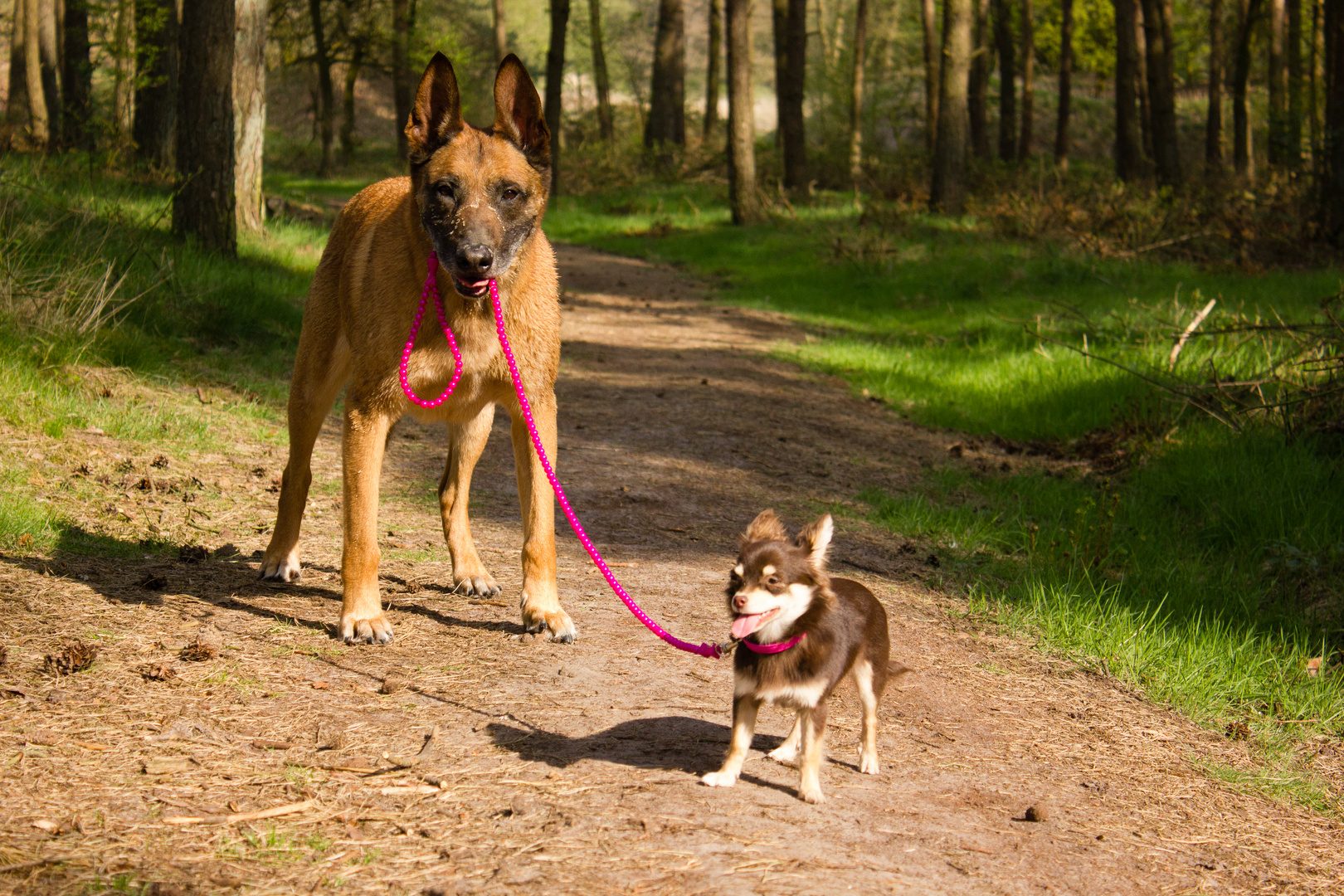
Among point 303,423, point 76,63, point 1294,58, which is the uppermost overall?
point 1294,58

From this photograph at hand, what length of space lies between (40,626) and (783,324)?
37.2 feet

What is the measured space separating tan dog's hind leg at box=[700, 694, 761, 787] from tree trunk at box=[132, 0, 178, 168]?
50.7 feet

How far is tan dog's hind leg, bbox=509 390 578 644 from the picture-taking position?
4.55 metres

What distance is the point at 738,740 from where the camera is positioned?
3254 millimetres

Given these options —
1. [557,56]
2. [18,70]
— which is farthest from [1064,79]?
[18,70]

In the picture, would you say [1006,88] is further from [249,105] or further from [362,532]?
[362,532]

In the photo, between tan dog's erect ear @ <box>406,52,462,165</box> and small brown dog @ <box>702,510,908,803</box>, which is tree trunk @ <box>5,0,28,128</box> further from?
small brown dog @ <box>702,510,908,803</box>

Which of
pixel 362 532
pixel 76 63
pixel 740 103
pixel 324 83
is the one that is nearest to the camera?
pixel 362 532

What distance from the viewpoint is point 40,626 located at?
4082 mm

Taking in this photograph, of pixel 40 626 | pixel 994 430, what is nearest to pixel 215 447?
pixel 40 626

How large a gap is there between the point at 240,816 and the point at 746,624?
4.98ft

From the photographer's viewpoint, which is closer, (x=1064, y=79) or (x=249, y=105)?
(x=249, y=105)

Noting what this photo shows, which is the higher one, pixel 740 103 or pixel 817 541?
pixel 740 103

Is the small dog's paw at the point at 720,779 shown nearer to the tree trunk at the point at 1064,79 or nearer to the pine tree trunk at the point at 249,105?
the pine tree trunk at the point at 249,105
